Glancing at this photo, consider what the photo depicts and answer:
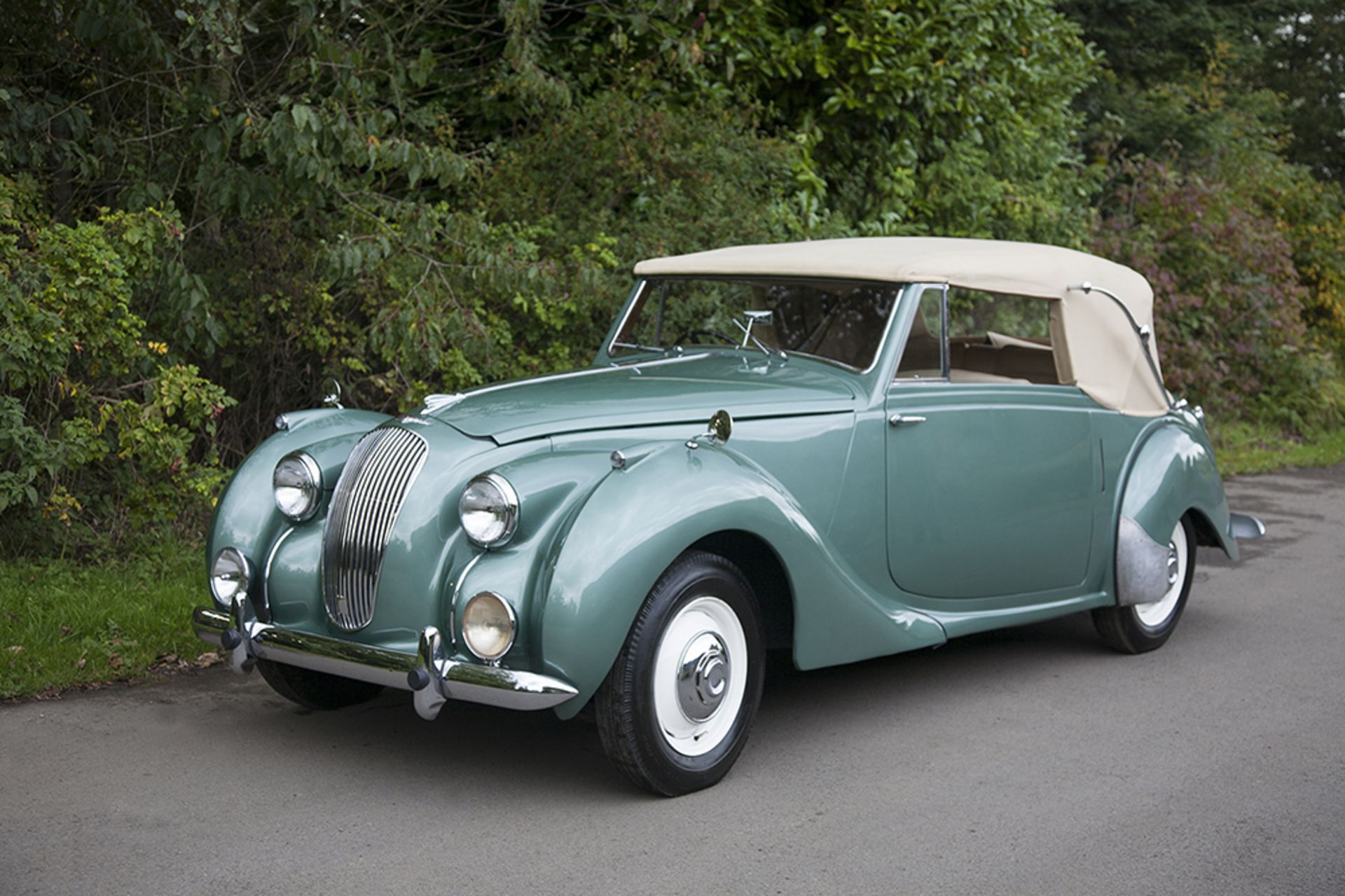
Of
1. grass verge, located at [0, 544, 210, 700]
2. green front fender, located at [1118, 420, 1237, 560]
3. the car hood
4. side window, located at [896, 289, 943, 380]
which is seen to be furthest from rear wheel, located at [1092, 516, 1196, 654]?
grass verge, located at [0, 544, 210, 700]

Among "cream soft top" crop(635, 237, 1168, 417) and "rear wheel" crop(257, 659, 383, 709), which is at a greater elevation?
"cream soft top" crop(635, 237, 1168, 417)

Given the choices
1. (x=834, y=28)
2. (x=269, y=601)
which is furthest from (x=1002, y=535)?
(x=834, y=28)

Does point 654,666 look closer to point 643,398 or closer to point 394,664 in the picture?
point 394,664

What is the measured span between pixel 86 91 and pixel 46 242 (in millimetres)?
1697

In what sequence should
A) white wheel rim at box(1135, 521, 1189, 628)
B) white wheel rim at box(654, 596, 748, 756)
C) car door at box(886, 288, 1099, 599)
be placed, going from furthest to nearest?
white wheel rim at box(1135, 521, 1189, 628) < car door at box(886, 288, 1099, 599) < white wheel rim at box(654, 596, 748, 756)

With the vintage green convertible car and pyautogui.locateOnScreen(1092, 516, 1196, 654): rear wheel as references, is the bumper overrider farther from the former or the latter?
pyautogui.locateOnScreen(1092, 516, 1196, 654): rear wheel

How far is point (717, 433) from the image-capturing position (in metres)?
4.15

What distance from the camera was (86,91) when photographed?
24.0ft

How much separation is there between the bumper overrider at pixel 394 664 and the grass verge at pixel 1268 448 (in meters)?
8.75

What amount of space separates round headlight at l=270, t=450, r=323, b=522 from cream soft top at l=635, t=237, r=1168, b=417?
1806mm

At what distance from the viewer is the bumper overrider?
11.8 ft

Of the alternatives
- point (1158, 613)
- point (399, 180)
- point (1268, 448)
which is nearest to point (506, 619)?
point (1158, 613)

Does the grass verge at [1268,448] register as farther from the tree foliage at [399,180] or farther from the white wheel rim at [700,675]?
the white wheel rim at [700,675]

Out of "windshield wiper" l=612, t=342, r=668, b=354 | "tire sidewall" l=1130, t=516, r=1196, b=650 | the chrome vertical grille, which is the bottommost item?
"tire sidewall" l=1130, t=516, r=1196, b=650
